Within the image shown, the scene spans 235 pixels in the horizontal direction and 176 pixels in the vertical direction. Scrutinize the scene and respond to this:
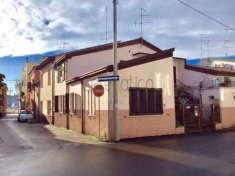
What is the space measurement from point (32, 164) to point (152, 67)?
10838 mm

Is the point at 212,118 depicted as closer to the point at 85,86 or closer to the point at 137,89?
the point at 137,89

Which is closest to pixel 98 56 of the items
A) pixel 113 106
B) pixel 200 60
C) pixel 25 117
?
pixel 113 106

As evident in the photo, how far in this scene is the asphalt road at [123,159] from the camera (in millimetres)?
9779

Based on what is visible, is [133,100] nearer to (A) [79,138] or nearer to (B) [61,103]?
(A) [79,138]

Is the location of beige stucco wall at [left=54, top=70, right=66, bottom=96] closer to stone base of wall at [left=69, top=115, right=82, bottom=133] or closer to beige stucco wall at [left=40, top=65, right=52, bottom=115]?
beige stucco wall at [left=40, top=65, right=52, bottom=115]

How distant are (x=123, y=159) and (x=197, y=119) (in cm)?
1155

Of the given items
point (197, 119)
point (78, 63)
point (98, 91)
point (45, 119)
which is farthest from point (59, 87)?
point (197, 119)

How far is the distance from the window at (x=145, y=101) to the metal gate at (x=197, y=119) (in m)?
2.30

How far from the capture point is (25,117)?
38.8m

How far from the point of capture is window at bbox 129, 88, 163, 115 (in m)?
19.2

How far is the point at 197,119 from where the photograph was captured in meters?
22.3

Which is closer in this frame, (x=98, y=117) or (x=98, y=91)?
(x=98, y=91)

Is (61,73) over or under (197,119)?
over

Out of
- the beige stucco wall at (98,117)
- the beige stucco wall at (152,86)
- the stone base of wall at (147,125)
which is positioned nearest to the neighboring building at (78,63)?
the beige stucco wall at (98,117)
